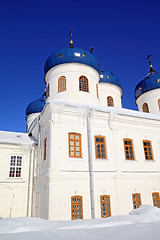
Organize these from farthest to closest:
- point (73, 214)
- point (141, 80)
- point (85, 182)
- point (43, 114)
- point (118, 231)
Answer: point (141, 80)
point (43, 114)
point (85, 182)
point (73, 214)
point (118, 231)

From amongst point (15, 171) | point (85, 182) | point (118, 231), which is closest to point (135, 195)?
point (85, 182)

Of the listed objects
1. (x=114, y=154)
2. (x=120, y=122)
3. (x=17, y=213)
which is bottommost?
(x=17, y=213)

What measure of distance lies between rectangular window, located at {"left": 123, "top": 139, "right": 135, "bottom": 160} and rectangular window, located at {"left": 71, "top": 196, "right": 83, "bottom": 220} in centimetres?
419

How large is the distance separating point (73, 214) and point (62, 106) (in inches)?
230

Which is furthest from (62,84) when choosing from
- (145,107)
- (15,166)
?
(145,107)

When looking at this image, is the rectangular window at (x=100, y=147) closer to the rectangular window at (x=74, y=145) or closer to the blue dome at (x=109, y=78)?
the rectangular window at (x=74, y=145)

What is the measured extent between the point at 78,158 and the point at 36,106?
1509 cm

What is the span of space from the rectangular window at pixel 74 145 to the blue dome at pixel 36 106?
540 inches

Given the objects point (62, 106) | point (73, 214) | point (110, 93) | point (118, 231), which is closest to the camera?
point (118, 231)

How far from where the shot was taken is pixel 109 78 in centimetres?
2028

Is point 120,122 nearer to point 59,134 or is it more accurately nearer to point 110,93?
point 59,134

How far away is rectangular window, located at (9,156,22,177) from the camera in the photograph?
12484 mm

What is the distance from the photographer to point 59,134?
1043 centimetres

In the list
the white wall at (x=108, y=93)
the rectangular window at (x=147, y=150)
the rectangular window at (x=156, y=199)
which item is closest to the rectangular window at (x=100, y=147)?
the rectangular window at (x=147, y=150)
